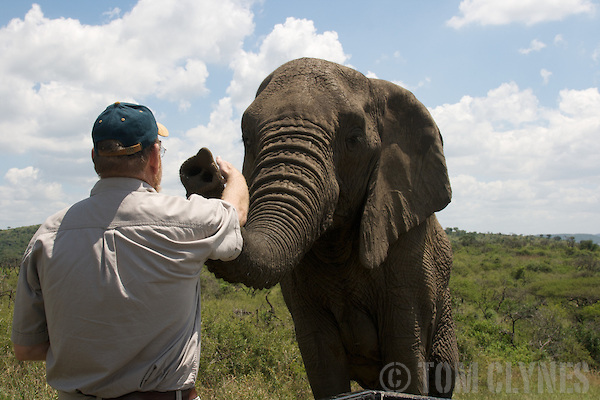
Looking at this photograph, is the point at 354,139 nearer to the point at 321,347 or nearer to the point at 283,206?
the point at 283,206

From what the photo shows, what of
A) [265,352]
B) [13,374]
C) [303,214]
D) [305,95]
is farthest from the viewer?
[265,352]

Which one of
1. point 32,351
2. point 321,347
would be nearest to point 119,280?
point 32,351

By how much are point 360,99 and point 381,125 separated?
0.32 meters

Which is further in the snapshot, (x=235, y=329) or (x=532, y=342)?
(x=532, y=342)

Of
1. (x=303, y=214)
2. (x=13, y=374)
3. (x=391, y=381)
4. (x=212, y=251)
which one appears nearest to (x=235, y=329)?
(x=13, y=374)

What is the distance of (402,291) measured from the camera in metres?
4.16

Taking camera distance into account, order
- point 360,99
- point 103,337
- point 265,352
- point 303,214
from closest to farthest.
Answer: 1. point 103,337
2. point 303,214
3. point 360,99
4. point 265,352

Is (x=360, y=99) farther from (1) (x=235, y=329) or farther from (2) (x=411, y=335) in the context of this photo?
(1) (x=235, y=329)

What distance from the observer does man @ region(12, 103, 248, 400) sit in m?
1.81

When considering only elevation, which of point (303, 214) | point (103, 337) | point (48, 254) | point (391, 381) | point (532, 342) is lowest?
point (532, 342)

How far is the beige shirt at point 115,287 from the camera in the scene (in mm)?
1811

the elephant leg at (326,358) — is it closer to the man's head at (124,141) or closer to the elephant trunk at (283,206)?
the elephant trunk at (283,206)

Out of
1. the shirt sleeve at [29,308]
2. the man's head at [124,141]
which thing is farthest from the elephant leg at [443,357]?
the shirt sleeve at [29,308]

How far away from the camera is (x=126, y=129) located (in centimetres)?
190
